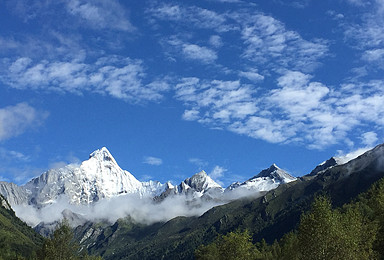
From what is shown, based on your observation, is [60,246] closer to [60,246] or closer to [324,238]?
[60,246]

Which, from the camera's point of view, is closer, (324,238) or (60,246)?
(324,238)

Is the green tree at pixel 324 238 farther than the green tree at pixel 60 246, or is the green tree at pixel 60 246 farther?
the green tree at pixel 60 246

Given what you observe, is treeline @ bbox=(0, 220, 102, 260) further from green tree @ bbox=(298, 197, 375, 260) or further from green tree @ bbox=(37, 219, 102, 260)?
green tree @ bbox=(298, 197, 375, 260)

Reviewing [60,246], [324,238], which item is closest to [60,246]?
[60,246]

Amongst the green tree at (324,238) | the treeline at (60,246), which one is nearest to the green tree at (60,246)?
the treeline at (60,246)

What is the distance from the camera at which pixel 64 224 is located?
488 feet

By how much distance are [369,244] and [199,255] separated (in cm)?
10362

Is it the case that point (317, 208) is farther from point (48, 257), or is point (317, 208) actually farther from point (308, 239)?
point (48, 257)

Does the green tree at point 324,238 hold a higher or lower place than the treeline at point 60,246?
lower

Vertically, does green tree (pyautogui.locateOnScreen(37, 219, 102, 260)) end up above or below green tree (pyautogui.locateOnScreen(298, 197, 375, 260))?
above

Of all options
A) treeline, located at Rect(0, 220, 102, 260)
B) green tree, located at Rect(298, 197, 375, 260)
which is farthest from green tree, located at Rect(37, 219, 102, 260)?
green tree, located at Rect(298, 197, 375, 260)

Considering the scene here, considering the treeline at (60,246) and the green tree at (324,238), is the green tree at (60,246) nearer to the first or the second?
the treeline at (60,246)

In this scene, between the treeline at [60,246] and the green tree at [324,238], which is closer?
the green tree at [324,238]

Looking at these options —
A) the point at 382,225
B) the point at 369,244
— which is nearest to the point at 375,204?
the point at 382,225
